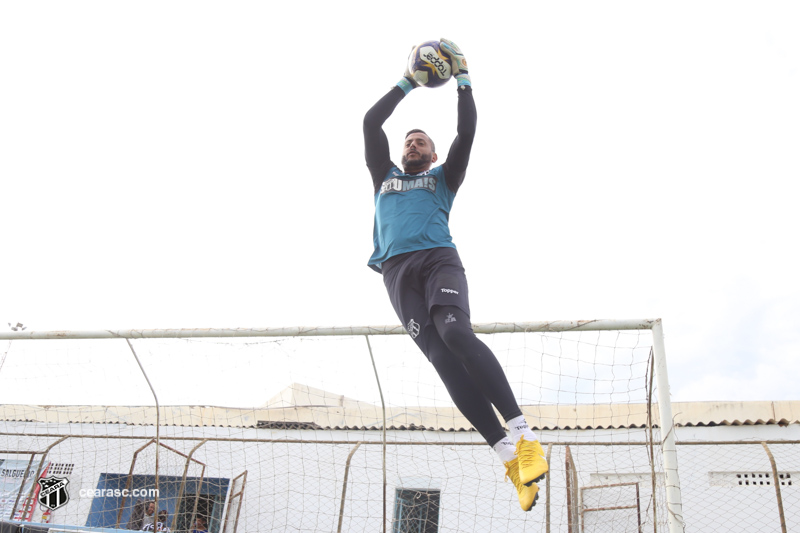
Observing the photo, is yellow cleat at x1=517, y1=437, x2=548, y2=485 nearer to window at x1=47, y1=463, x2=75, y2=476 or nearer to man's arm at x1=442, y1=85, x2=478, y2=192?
man's arm at x1=442, y1=85, x2=478, y2=192

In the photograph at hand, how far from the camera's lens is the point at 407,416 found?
1204 centimetres

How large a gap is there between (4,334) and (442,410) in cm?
831

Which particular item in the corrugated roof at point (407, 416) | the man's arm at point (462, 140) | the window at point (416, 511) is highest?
the corrugated roof at point (407, 416)

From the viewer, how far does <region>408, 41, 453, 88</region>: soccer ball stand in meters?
3.47

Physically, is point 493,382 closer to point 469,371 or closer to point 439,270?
point 469,371

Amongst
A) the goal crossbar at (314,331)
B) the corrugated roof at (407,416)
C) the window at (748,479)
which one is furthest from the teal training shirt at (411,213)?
the window at (748,479)

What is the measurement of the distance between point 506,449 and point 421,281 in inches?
38.8

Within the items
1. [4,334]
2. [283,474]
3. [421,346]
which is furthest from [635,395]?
[283,474]

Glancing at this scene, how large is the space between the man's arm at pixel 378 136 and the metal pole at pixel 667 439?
1.92m

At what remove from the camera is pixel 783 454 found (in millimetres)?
9891

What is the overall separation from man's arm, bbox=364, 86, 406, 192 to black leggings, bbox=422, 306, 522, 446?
107cm

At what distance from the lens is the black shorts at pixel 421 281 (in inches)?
122

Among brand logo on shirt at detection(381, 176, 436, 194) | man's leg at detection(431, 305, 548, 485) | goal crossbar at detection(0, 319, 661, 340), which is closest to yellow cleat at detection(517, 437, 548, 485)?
man's leg at detection(431, 305, 548, 485)

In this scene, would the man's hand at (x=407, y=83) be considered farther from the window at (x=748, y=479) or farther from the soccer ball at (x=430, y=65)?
the window at (x=748, y=479)
